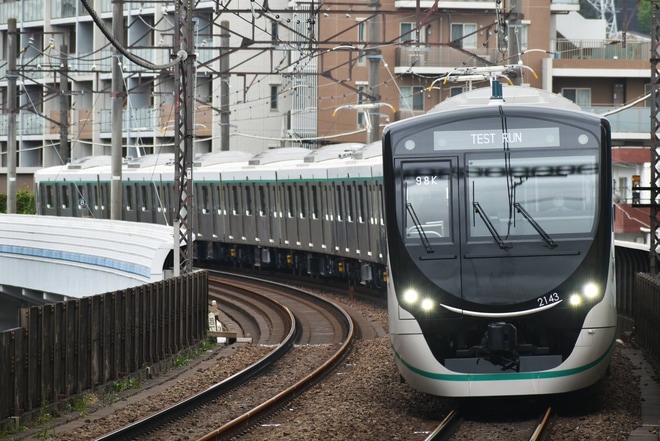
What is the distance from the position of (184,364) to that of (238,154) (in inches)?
865

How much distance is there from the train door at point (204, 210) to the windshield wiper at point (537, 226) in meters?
26.2

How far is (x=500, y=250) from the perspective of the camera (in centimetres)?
1167

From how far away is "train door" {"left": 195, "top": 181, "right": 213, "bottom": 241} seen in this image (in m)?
38.1

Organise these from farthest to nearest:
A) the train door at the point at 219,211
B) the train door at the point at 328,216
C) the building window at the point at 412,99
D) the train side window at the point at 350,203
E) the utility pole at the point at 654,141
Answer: the building window at the point at 412,99
the train door at the point at 219,211
the train door at the point at 328,216
the train side window at the point at 350,203
the utility pole at the point at 654,141

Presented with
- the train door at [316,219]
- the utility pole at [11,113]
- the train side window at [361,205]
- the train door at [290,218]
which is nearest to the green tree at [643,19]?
the utility pole at [11,113]

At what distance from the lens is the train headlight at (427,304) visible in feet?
38.4

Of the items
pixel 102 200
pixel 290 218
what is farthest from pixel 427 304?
pixel 102 200

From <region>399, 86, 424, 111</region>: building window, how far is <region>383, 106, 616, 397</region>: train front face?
39.4 metres

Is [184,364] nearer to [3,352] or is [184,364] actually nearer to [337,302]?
[3,352]

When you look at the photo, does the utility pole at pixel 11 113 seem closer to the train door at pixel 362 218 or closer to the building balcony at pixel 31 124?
the train door at pixel 362 218

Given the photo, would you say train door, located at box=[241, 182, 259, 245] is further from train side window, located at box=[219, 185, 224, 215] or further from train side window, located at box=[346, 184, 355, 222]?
train side window, located at box=[346, 184, 355, 222]

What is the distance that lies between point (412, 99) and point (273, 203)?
19955 millimetres

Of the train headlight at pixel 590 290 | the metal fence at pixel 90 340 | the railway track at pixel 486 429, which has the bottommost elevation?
the railway track at pixel 486 429

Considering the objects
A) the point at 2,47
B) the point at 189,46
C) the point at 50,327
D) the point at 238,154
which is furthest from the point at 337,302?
the point at 2,47
